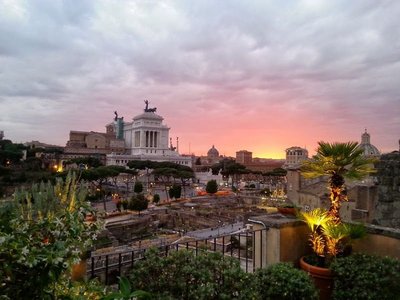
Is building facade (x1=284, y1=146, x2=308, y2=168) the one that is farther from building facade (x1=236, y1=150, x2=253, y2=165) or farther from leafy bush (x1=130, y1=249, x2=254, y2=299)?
leafy bush (x1=130, y1=249, x2=254, y2=299)

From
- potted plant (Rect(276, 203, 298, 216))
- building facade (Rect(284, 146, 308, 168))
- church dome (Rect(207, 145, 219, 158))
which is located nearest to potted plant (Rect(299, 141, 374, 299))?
potted plant (Rect(276, 203, 298, 216))

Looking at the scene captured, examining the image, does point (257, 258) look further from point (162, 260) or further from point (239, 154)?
point (239, 154)

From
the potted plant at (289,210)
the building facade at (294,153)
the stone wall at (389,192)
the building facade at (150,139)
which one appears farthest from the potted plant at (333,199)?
the building facade at (294,153)

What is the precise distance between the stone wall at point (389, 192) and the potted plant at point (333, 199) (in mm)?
1490

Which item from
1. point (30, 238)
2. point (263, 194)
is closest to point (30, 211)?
point (30, 238)

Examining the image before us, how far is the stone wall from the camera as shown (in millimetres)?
6422

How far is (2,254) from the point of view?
6.83 feet

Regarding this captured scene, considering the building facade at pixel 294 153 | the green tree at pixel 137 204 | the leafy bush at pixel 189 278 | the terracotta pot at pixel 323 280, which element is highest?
the building facade at pixel 294 153

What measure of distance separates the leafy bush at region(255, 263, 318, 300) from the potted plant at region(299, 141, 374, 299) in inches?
39.6

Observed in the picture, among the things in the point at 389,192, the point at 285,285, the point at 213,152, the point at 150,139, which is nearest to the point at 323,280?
the point at 285,285

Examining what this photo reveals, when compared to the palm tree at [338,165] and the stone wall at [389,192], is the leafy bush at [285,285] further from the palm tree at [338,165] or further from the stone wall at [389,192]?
the stone wall at [389,192]

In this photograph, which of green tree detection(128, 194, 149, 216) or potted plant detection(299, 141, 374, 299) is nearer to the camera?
potted plant detection(299, 141, 374, 299)

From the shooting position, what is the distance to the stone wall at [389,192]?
6.42m

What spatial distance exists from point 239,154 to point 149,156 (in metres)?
80.2
